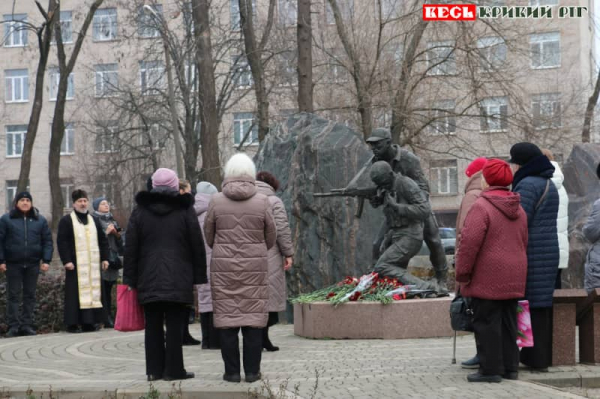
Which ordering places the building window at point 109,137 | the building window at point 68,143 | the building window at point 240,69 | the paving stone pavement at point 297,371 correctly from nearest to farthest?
the paving stone pavement at point 297,371, the building window at point 240,69, the building window at point 109,137, the building window at point 68,143

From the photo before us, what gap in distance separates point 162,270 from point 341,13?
23.9 metres

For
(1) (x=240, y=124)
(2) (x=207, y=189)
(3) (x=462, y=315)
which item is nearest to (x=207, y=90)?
(2) (x=207, y=189)

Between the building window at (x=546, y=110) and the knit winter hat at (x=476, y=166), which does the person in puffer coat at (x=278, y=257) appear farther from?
the building window at (x=546, y=110)

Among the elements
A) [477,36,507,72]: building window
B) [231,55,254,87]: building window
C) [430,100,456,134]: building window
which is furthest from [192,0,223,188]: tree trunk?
[477,36,507,72]: building window

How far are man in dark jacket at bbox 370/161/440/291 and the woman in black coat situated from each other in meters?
3.94

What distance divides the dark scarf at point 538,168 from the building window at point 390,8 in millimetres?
20836

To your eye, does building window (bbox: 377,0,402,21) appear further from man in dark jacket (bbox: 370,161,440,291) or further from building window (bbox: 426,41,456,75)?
man in dark jacket (bbox: 370,161,440,291)

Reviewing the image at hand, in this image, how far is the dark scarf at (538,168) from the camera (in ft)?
29.5

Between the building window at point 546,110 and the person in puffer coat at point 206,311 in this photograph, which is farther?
the building window at point 546,110

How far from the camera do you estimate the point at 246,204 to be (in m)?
8.73

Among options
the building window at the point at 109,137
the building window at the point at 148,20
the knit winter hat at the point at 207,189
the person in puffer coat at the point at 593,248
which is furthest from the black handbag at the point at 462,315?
the building window at the point at 109,137

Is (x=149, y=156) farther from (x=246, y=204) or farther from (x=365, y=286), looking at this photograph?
(x=246, y=204)

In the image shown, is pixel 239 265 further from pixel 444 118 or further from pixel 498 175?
pixel 444 118

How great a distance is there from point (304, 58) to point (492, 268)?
1467cm
